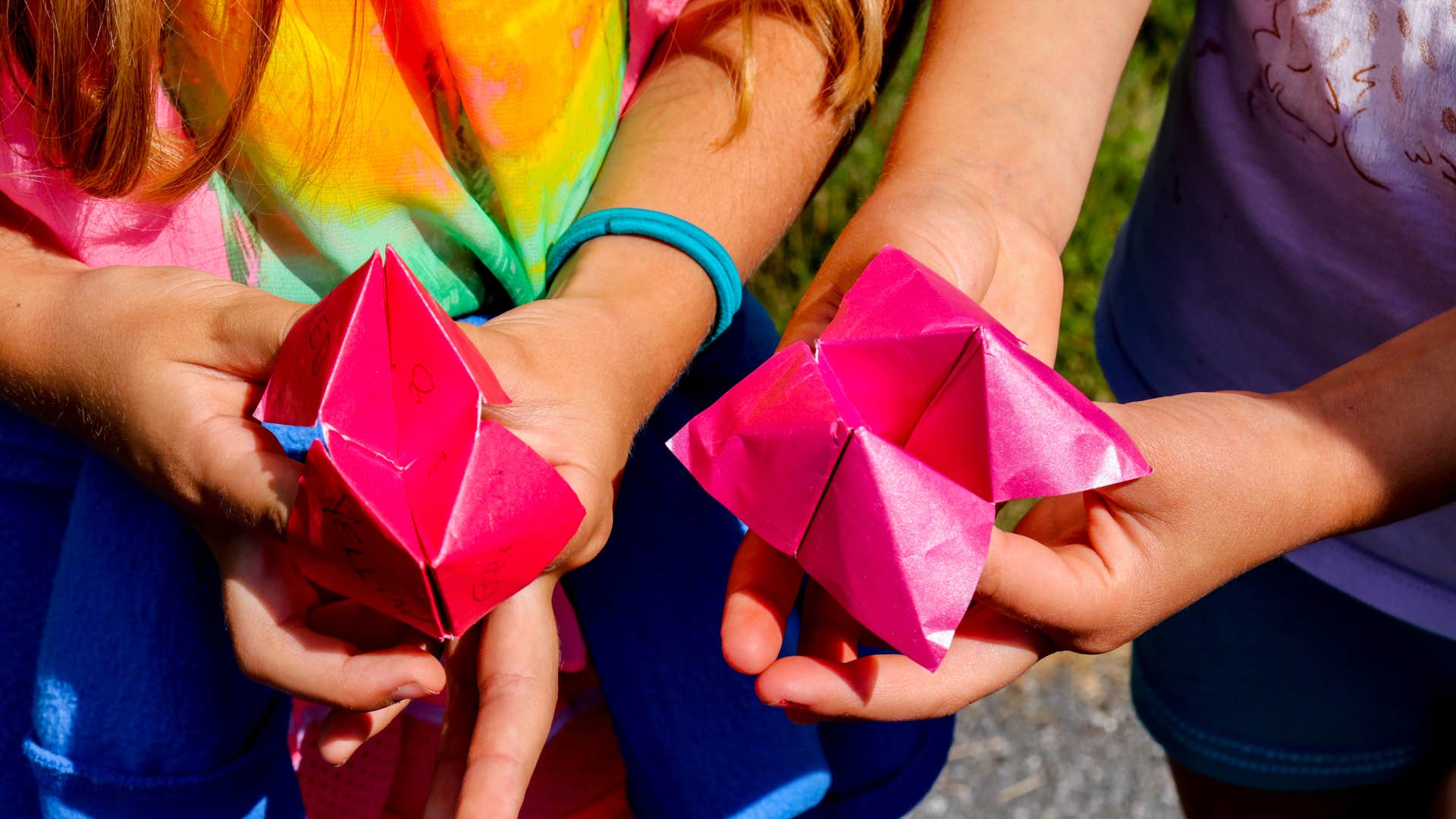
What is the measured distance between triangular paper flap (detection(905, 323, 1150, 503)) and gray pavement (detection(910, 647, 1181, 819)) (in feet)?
3.79

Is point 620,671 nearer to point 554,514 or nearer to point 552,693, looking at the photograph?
point 552,693

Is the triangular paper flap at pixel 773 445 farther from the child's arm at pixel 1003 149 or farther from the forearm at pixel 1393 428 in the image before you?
the forearm at pixel 1393 428

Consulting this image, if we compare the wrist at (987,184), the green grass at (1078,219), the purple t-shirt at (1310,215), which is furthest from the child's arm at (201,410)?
the green grass at (1078,219)

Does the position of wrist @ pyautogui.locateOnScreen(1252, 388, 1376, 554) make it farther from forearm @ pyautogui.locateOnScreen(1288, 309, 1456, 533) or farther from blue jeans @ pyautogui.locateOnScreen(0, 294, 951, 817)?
blue jeans @ pyautogui.locateOnScreen(0, 294, 951, 817)

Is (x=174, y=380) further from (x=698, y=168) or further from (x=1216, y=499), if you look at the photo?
(x=1216, y=499)

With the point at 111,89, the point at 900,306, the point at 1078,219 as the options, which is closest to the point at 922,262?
the point at 900,306

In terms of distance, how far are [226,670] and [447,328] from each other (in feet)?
1.22

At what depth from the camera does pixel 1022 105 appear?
0.96 meters

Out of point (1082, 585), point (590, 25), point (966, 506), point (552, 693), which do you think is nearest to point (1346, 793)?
point (1082, 585)

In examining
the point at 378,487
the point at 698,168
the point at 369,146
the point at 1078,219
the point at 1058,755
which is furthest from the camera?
the point at 1078,219

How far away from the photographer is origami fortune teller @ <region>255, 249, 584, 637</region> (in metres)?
0.60

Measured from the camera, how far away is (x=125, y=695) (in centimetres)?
81

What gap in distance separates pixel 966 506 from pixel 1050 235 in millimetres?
392

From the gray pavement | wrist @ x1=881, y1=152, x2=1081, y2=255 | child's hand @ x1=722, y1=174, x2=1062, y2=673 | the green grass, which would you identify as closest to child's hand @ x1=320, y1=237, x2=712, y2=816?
child's hand @ x1=722, y1=174, x2=1062, y2=673
